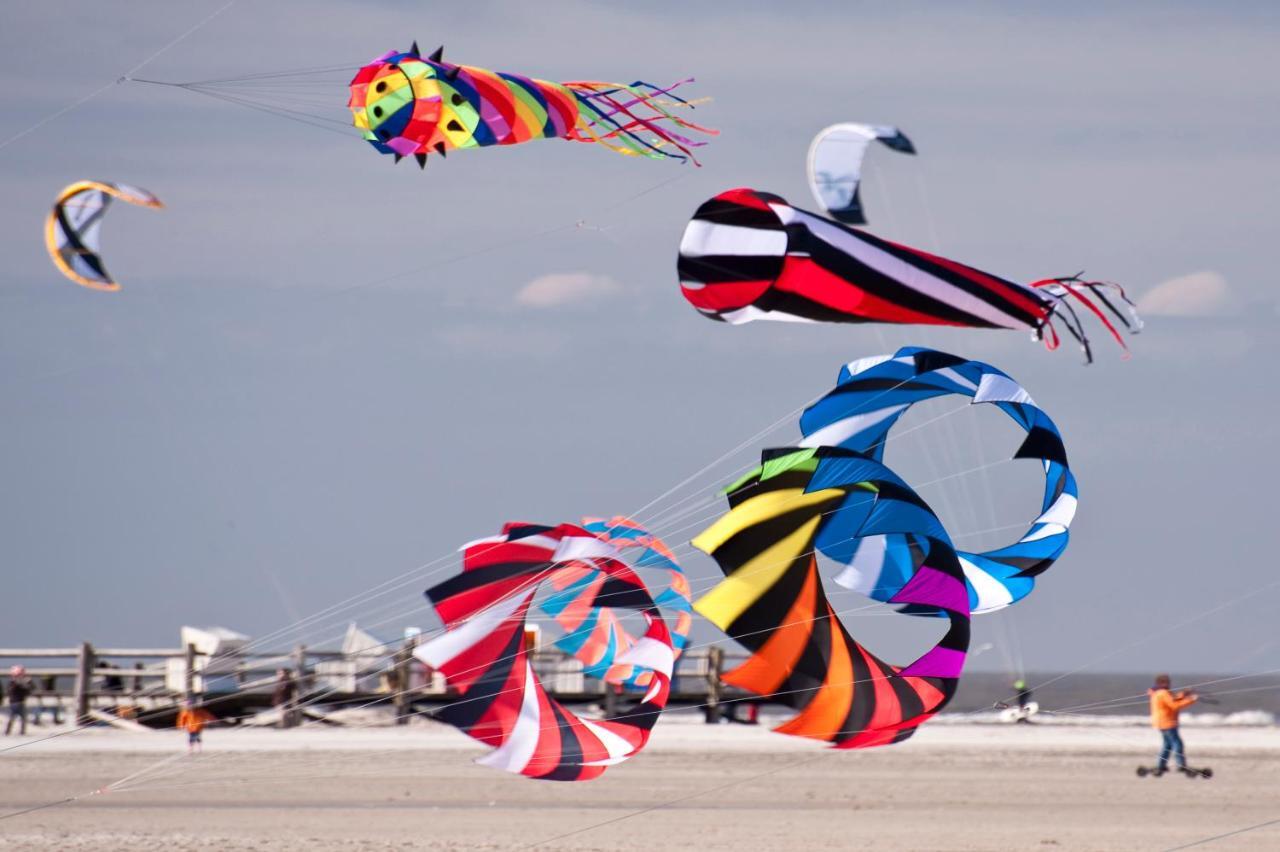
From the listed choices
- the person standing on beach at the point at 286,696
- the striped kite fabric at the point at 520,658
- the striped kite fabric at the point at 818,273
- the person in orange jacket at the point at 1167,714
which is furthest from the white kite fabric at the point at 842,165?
the person standing on beach at the point at 286,696

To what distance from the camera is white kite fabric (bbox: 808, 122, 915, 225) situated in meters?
9.30

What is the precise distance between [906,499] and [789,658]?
45.2 inches

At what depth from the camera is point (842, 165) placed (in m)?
9.37

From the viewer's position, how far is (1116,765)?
1672 cm

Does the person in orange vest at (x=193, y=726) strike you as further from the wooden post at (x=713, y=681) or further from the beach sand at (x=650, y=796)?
the wooden post at (x=713, y=681)

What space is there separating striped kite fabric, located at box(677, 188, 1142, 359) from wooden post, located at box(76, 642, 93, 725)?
12.5m

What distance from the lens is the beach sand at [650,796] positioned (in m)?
12.3

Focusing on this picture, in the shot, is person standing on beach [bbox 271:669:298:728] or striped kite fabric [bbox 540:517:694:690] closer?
striped kite fabric [bbox 540:517:694:690]

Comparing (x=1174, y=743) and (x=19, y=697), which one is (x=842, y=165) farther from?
(x=19, y=697)

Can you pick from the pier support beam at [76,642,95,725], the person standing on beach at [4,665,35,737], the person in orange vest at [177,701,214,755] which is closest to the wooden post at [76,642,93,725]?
the pier support beam at [76,642,95,725]

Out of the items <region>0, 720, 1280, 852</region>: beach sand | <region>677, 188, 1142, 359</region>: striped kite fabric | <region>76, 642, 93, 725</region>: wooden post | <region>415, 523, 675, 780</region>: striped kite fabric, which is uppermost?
<region>677, 188, 1142, 359</region>: striped kite fabric

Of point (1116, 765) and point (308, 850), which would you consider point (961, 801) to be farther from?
point (308, 850)

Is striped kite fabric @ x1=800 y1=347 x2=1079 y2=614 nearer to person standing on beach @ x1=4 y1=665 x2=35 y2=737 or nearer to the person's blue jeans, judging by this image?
the person's blue jeans

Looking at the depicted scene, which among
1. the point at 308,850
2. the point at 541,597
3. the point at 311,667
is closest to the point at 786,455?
the point at 541,597
